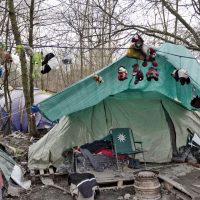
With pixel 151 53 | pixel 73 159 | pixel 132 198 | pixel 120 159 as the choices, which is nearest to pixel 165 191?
pixel 132 198

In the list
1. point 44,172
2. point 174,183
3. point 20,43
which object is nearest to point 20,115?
point 20,43

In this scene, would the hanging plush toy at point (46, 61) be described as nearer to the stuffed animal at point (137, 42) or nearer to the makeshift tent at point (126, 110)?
the makeshift tent at point (126, 110)

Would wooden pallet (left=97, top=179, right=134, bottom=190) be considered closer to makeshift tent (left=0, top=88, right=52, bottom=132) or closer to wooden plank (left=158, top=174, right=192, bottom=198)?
wooden plank (left=158, top=174, right=192, bottom=198)

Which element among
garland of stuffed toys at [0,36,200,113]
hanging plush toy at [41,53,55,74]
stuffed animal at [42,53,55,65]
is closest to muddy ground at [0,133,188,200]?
garland of stuffed toys at [0,36,200,113]

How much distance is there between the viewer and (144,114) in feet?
23.6

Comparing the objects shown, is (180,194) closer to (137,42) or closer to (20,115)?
(137,42)

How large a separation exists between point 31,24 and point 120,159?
449 centimetres

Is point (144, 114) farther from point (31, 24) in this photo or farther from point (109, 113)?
point (31, 24)

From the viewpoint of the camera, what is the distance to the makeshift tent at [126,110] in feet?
19.4

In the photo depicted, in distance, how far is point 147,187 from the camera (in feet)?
17.6

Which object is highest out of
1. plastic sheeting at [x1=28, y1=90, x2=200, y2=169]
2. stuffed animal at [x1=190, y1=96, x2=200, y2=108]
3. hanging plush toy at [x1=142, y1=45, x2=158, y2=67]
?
hanging plush toy at [x1=142, y1=45, x2=158, y2=67]

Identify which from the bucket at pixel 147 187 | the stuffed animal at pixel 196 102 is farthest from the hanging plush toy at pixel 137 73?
the bucket at pixel 147 187

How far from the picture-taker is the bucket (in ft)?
17.5

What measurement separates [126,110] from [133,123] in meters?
0.32
